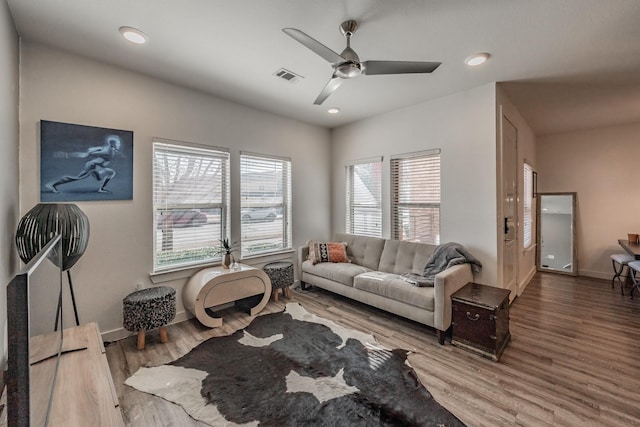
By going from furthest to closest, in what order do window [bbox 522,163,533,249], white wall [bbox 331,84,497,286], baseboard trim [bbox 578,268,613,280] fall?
baseboard trim [bbox 578,268,613,280]
window [bbox 522,163,533,249]
white wall [bbox 331,84,497,286]

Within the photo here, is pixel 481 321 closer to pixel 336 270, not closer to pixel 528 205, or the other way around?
pixel 336 270

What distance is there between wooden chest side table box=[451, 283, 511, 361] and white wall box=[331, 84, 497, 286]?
2.03 feet

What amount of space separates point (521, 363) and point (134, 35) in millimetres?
4363

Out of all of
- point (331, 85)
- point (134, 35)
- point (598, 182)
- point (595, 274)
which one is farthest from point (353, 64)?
point (595, 274)

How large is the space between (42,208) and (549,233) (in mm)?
7619

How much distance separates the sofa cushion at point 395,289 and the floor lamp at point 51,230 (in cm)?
285

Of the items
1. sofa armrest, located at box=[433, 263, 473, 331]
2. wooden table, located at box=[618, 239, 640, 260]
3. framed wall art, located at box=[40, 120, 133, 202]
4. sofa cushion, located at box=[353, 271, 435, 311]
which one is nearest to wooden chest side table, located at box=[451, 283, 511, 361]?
sofa armrest, located at box=[433, 263, 473, 331]

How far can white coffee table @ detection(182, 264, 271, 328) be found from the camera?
117 inches

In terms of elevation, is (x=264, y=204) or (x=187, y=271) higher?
(x=264, y=204)

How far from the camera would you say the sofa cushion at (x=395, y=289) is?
2869mm

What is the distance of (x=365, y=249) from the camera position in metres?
4.26

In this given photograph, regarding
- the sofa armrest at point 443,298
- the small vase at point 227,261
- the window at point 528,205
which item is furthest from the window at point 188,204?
the window at point 528,205

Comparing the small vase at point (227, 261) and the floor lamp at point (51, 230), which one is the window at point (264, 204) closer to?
the small vase at point (227, 261)

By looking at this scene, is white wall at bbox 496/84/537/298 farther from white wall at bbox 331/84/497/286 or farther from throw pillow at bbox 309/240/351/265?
throw pillow at bbox 309/240/351/265
